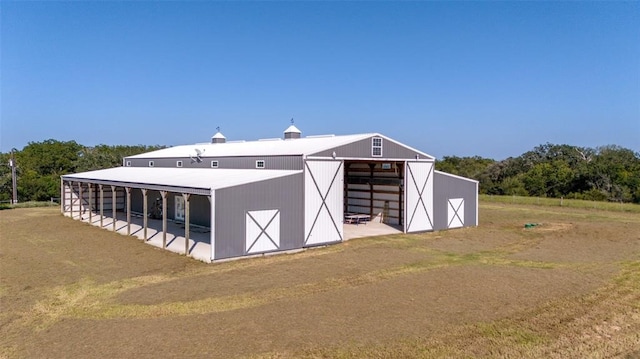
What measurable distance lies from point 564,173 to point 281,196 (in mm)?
40710

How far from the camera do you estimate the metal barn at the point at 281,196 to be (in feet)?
53.3

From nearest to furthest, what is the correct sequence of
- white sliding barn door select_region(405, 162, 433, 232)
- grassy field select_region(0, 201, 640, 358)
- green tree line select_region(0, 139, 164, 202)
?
grassy field select_region(0, 201, 640, 358), white sliding barn door select_region(405, 162, 433, 232), green tree line select_region(0, 139, 164, 202)

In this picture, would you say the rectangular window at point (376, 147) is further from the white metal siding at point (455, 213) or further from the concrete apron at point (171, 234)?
the concrete apron at point (171, 234)

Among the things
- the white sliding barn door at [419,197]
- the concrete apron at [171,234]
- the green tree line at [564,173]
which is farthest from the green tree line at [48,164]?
the green tree line at [564,173]

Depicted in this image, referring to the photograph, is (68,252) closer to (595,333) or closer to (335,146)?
(335,146)

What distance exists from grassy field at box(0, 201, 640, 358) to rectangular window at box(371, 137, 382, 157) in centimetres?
466

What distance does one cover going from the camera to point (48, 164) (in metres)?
53.9

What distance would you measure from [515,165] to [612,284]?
4844 centimetres

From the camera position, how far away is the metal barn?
16.2 meters

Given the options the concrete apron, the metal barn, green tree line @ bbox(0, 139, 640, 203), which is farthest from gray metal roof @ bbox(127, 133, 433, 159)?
green tree line @ bbox(0, 139, 640, 203)

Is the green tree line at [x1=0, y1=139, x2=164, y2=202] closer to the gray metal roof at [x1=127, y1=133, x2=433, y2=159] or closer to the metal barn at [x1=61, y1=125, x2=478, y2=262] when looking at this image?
the metal barn at [x1=61, y1=125, x2=478, y2=262]

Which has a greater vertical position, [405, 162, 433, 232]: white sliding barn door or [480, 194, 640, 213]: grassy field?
[405, 162, 433, 232]: white sliding barn door

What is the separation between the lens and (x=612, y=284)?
40.8ft

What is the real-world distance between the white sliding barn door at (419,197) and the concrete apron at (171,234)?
10029mm
